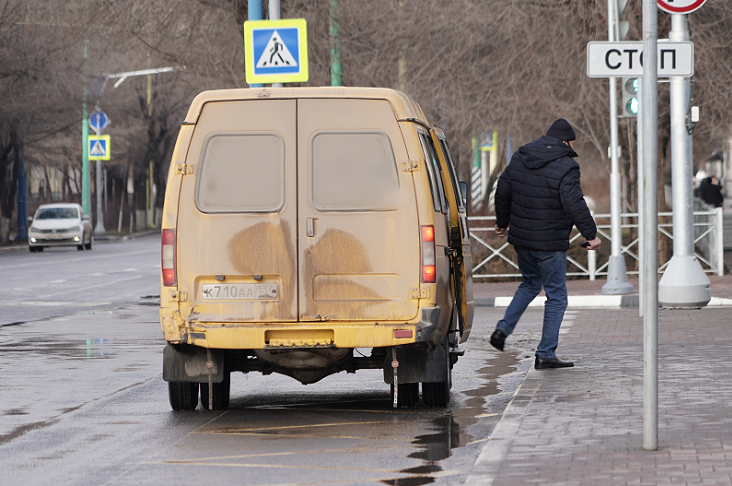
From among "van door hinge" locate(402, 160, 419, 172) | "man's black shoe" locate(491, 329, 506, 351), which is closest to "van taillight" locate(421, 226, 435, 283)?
"van door hinge" locate(402, 160, 419, 172)

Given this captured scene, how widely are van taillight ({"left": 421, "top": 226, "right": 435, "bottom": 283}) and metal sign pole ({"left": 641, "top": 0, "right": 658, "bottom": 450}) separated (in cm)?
176

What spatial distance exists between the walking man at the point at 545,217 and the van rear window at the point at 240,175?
2702 mm

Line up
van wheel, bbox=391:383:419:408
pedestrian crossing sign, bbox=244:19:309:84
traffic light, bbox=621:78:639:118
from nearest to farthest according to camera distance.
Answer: van wheel, bbox=391:383:419:408 → pedestrian crossing sign, bbox=244:19:309:84 → traffic light, bbox=621:78:639:118

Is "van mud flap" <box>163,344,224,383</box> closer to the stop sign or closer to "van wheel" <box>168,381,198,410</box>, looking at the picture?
"van wheel" <box>168,381,198,410</box>

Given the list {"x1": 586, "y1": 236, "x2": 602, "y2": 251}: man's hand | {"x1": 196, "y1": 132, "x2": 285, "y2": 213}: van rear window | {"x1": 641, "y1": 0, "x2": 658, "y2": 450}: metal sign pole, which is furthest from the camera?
{"x1": 586, "y1": 236, "x2": 602, "y2": 251}: man's hand

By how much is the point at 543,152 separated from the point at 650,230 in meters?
3.74

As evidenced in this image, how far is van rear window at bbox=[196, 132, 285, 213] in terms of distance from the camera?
25.7ft

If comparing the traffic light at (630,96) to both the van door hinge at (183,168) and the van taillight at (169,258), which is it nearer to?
the van door hinge at (183,168)

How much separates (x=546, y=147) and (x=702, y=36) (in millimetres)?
12840

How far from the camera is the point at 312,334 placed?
25.6 ft

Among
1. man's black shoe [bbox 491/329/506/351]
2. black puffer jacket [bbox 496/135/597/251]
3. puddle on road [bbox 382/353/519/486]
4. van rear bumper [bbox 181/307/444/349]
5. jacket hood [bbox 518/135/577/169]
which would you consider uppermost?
jacket hood [bbox 518/135/577/169]

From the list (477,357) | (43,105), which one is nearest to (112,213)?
(43,105)

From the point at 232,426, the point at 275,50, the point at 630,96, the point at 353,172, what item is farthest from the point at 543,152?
the point at 630,96

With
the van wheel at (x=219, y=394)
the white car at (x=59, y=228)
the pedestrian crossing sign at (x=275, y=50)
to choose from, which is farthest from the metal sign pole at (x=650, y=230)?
the white car at (x=59, y=228)
